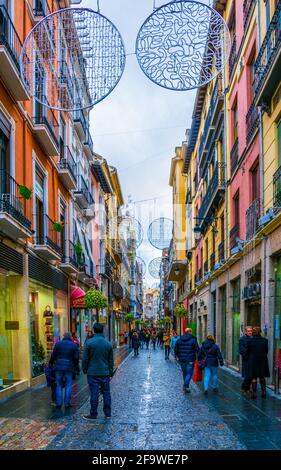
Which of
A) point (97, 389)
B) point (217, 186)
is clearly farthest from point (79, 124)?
point (97, 389)

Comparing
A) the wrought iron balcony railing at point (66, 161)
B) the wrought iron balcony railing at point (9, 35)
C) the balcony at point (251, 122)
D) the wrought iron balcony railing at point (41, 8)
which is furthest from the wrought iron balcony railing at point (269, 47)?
the wrought iron balcony railing at point (66, 161)

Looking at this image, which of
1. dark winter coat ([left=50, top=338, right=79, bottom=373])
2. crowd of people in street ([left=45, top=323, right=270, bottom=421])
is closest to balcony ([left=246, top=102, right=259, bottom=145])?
crowd of people in street ([left=45, top=323, right=270, bottom=421])

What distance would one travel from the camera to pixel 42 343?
18.6 metres

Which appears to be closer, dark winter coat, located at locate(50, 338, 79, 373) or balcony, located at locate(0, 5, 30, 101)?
dark winter coat, located at locate(50, 338, 79, 373)

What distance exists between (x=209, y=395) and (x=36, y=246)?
Result: 6984 millimetres

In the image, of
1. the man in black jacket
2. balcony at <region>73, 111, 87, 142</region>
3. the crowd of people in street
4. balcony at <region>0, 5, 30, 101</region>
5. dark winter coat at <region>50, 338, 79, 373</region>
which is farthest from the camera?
balcony at <region>73, 111, 87, 142</region>

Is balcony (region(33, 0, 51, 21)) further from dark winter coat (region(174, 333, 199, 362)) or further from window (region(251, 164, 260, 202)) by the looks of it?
dark winter coat (region(174, 333, 199, 362))

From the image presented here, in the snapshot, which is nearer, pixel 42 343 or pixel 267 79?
pixel 267 79

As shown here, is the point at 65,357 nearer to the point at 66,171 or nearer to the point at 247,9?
the point at 66,171

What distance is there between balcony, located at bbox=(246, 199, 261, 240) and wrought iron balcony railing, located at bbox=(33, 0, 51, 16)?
866 centimetres

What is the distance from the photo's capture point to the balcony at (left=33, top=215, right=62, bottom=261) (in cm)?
1766

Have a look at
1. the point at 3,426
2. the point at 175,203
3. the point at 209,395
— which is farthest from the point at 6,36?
the point at 175,203

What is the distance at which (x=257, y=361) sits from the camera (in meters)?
12.4
